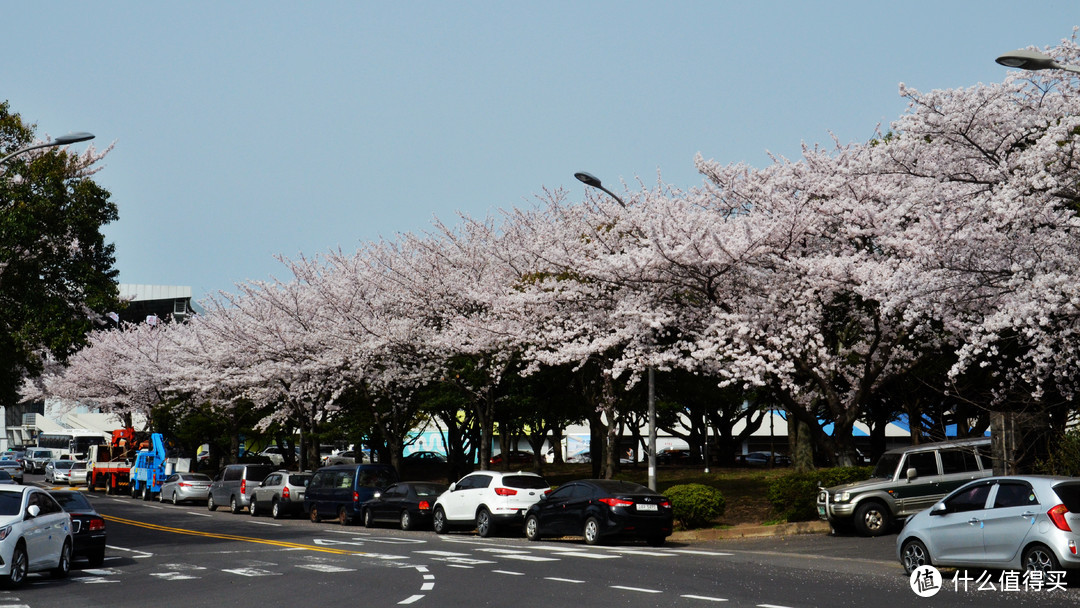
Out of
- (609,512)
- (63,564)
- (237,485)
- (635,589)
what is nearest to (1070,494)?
(635,589)

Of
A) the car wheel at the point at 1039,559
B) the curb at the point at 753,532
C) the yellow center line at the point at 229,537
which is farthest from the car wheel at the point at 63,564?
the car wheel at the point at 1039,559

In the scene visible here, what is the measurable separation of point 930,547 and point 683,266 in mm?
9677

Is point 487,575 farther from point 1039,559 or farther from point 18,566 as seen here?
point 1039,559

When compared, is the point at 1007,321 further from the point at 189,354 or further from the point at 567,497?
the point at 189,354

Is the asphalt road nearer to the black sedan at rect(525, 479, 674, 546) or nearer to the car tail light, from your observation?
the black sedan at rect(525, 479, 674, 546)

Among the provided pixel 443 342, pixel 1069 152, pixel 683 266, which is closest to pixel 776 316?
pixel 683 266

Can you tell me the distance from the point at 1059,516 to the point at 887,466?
939 centimetres

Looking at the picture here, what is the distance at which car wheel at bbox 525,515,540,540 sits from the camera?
23189 mm

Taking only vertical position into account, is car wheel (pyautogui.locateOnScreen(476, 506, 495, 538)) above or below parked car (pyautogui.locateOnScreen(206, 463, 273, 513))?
below

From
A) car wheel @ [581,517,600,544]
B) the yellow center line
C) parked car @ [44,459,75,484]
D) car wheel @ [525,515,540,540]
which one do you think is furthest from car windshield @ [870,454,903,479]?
parked car @ [44,459,75,484]

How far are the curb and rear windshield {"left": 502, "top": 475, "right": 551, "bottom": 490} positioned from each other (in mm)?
3320

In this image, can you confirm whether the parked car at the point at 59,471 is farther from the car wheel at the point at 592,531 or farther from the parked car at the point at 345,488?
the car wheel at the point at 592,531

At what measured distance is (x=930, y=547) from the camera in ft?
46.2

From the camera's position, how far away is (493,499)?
2467 centimetres
